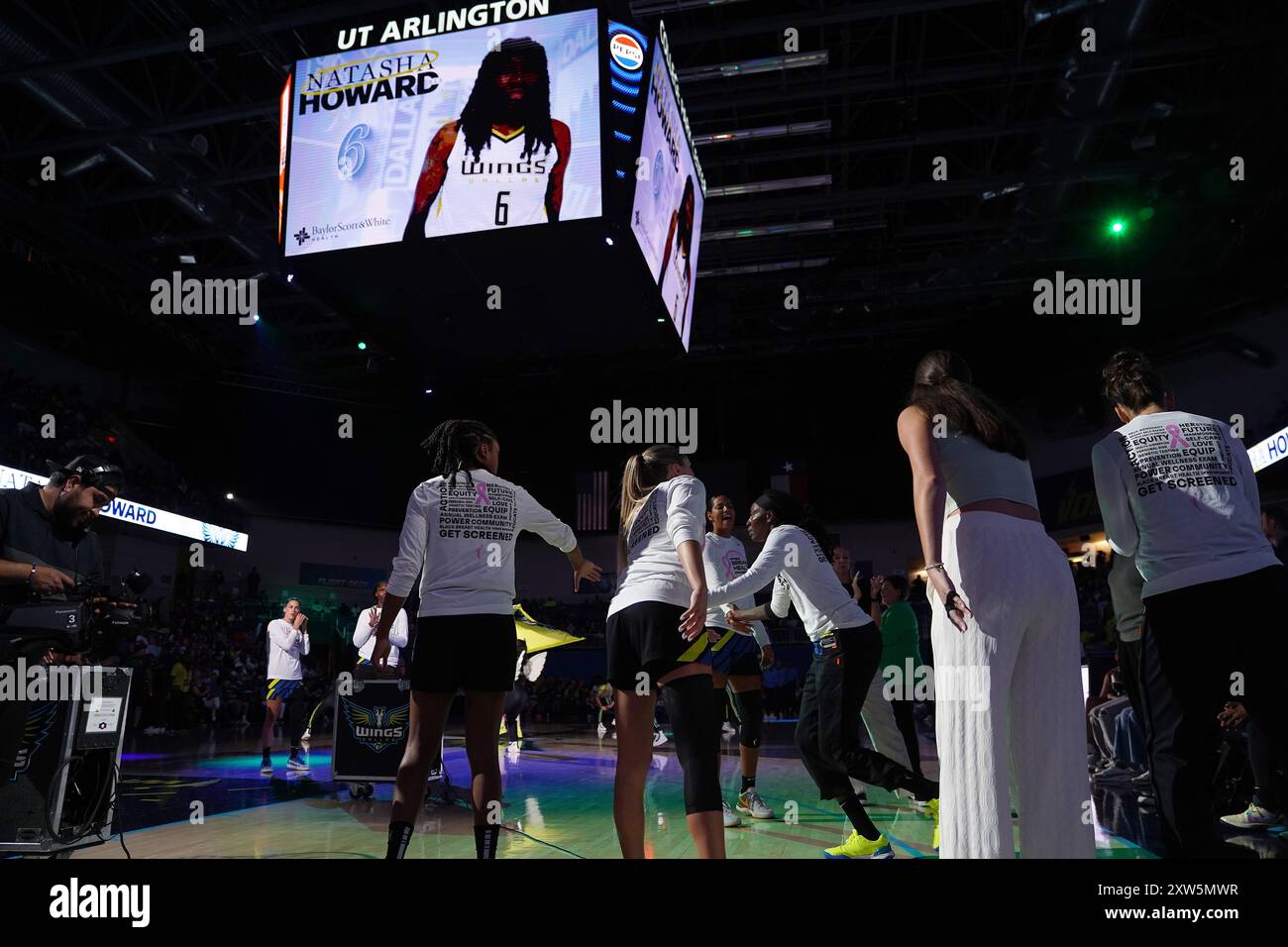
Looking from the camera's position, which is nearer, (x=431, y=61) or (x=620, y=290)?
(x=431, y=61)

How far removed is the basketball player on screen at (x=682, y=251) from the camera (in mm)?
7371

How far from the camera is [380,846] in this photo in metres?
4.48

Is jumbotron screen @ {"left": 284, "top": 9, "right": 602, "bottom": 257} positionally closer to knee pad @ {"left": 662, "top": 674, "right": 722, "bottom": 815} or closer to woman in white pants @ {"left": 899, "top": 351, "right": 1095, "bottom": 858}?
knee pad @ {"left": 662, "top": 674, "right": 722, "bottom": 815}

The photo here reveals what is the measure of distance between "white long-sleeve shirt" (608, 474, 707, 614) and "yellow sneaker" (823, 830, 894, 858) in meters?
1.84

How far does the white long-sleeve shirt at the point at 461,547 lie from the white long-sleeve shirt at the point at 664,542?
47cm

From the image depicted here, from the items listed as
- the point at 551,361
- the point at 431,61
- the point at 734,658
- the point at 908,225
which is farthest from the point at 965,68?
the point at 734,658

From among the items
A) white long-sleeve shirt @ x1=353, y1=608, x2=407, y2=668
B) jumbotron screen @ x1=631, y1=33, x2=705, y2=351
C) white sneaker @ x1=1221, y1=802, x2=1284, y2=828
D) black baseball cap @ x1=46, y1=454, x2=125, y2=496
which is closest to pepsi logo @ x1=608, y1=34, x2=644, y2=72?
jumbotron screen @ x1=631, y1=33, x2=705, y2=351

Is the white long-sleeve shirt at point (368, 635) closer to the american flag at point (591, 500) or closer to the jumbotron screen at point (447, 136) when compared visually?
the jumbotron screen at point (447, 136)

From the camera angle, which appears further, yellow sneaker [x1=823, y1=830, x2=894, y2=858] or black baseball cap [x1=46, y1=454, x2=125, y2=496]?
yellow sneaker [x1=823, y1=830, x2=894, y2=858]

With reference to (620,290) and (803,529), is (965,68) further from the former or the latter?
(803,529)

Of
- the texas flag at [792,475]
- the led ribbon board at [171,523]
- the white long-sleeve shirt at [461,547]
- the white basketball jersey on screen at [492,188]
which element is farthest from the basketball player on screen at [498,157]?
the texas flag at [792,475]

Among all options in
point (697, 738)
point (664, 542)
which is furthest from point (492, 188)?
point (697, 738)

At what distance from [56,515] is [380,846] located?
2.36 m

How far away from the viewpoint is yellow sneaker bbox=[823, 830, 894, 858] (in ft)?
13.1
